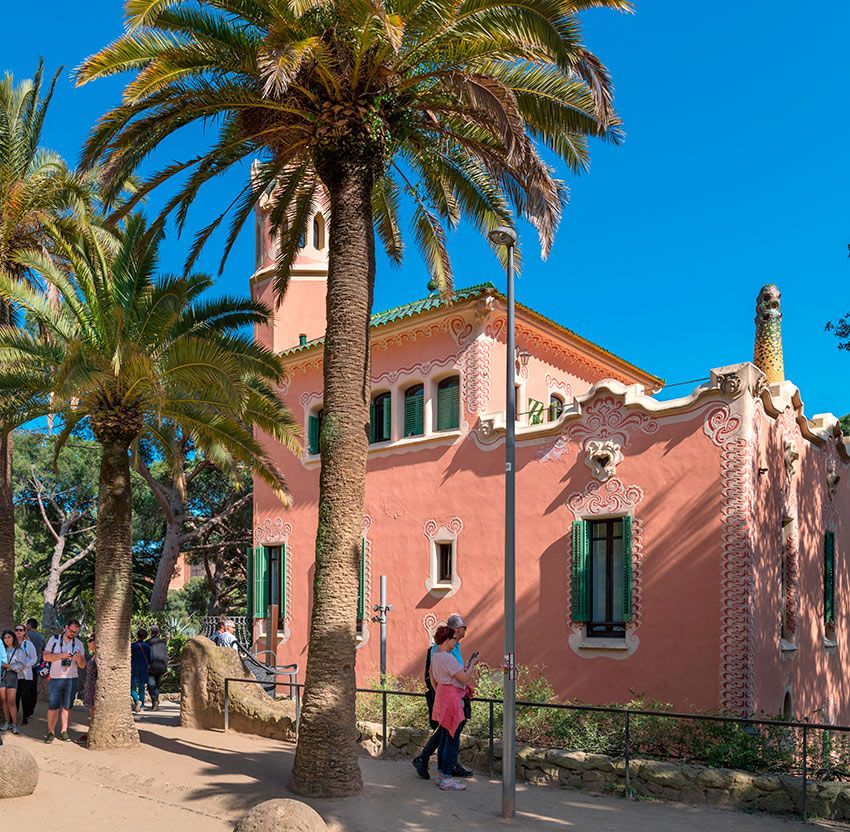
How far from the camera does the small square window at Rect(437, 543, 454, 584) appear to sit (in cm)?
1961

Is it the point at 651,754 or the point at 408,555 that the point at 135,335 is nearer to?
the point at 408,555

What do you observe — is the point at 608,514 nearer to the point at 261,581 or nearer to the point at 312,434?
the point at 312,434

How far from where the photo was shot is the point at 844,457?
19.4 meters

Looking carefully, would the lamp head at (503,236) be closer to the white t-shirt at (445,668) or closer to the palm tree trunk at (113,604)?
the white t-shirt at (445,668)

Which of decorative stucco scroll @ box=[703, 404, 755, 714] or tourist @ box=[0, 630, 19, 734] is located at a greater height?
decorative stucco scroll @ box=[703, 404, 755, 714]

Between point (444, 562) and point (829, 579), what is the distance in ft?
24.4

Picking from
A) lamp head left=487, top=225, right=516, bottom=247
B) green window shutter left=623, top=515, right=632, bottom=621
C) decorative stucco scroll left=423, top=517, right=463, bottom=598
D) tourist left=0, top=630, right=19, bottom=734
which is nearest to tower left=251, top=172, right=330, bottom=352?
decorative stucco scroll left=423, top=517, right=463, bottom=598

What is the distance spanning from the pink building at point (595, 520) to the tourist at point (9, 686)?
6392mm

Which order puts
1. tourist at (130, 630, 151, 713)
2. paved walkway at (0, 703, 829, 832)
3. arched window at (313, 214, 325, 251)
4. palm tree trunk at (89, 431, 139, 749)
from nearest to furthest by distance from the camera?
paved walkway at (0, 703, 829, 832) < palm tree trunk at (89, 431, 139, 749) < tourist at (130, 630, 151, 713) < arched window at (313, 214, 325, 251)

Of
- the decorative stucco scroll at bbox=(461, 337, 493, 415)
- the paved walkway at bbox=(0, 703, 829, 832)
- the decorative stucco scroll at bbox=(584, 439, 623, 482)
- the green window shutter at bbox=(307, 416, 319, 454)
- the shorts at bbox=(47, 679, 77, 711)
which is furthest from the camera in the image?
the green window shutter at bbox=(307, 416, 319, 454)

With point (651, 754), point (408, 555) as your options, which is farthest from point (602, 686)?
point (408, 555)

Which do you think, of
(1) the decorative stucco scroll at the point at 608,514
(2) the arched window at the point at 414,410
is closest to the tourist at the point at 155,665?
(2) the arched window at the point at 414,410

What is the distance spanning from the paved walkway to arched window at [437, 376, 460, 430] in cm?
856

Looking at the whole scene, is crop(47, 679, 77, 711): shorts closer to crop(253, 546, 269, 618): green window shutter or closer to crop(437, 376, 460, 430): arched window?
crop(253, 546, 269, 618): green window shutter
